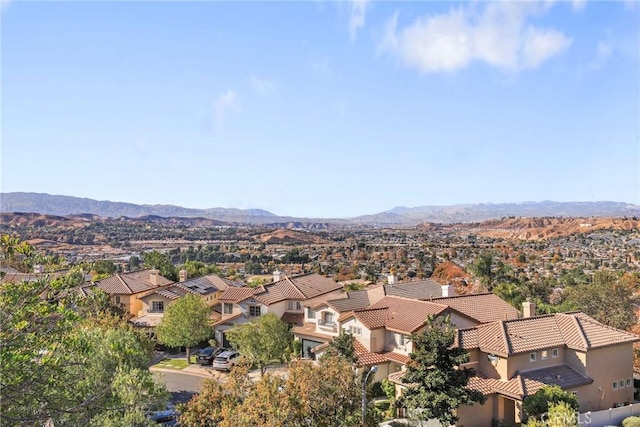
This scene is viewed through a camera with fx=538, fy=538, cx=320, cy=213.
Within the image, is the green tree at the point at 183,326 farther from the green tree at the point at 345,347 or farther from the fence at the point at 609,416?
the fence at the point at 609,416

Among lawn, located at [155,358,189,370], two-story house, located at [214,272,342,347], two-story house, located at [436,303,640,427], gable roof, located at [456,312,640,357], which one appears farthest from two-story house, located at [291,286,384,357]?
gable roof, located at [456,312,640,357]

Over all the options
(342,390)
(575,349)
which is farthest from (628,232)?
(342,390)

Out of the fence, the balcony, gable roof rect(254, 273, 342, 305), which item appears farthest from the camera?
gable roof rect(254, 273, 342, 305)

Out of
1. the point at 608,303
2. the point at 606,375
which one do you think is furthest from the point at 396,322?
the point at 608,303

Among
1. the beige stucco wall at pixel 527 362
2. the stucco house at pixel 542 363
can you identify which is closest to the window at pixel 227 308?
the stucco house at pixel 542 363

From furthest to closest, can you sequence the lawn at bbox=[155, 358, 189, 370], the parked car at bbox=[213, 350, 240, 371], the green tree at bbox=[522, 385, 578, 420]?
the lawn at bbox=[155, 358, 189, 370] → the parked car at bbox=[213, 350, 240, 371] → the green tree at bbox=[522, 385, 578, 420]

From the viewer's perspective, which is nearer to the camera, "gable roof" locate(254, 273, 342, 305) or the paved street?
the paved street

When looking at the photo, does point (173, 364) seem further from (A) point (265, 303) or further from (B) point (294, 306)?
(B) point (294, 306)

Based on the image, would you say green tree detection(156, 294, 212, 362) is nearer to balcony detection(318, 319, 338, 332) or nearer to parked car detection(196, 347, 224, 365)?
parked car detection(196, 347, 224, 365)
